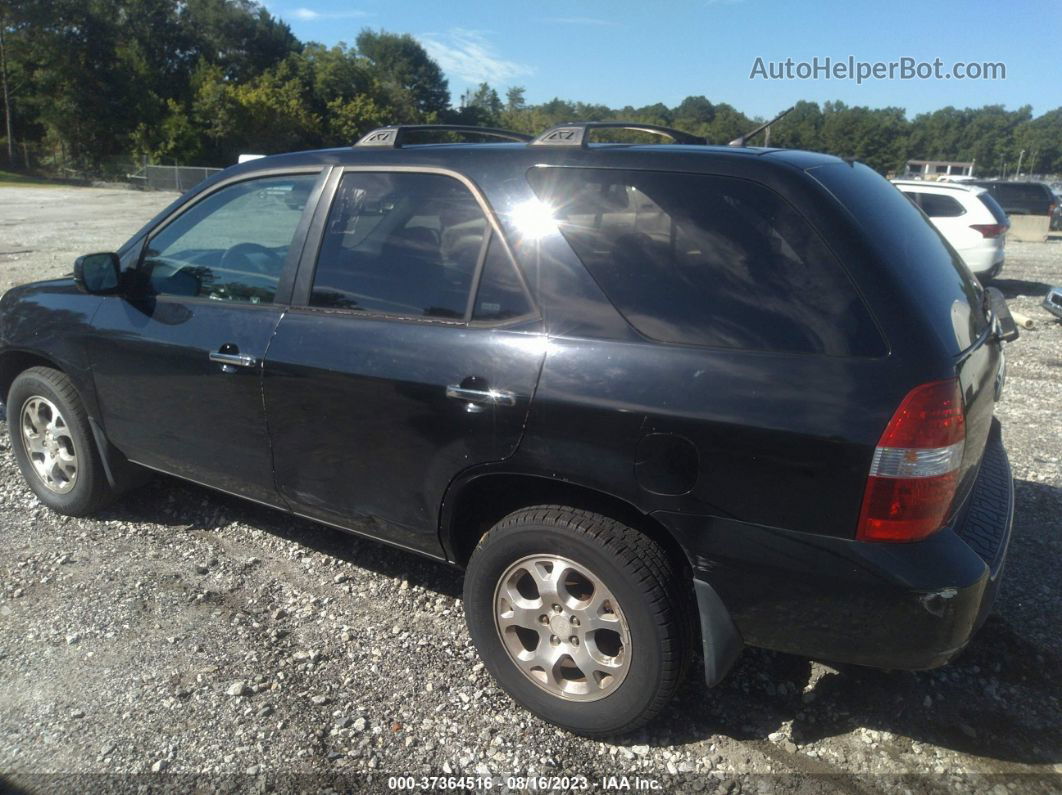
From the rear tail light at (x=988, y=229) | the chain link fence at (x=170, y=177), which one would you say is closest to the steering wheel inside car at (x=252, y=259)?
the rear tail light at (x=988, y=229)

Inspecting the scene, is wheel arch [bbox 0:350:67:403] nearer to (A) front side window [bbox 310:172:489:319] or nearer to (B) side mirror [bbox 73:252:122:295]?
(B) side mirror [bbox 73:252:122:295]

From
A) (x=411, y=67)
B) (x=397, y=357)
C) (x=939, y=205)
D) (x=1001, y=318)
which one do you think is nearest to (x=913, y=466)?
(x=1001, y=318)

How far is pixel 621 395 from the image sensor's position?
2.50 metres

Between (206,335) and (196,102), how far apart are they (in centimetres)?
5549

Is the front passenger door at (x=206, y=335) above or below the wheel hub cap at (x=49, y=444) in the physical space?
above

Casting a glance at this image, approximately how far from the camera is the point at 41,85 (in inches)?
2047

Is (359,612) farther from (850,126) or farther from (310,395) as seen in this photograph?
(850,126)

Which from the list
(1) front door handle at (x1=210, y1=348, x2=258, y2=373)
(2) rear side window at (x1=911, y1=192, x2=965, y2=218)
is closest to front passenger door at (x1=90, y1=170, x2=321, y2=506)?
(1) front door handle at (x1=210, y1=348, x2=258, y2=373)

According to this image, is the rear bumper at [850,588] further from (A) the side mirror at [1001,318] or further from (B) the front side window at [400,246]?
(B) the front side window at [400,246]

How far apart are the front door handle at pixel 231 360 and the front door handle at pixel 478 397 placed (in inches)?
39.7

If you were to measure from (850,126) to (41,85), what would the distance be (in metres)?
48.3

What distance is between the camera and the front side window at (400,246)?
2.97m

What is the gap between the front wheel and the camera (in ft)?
8.34

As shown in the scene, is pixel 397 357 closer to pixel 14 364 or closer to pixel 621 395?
pixel 621 395
